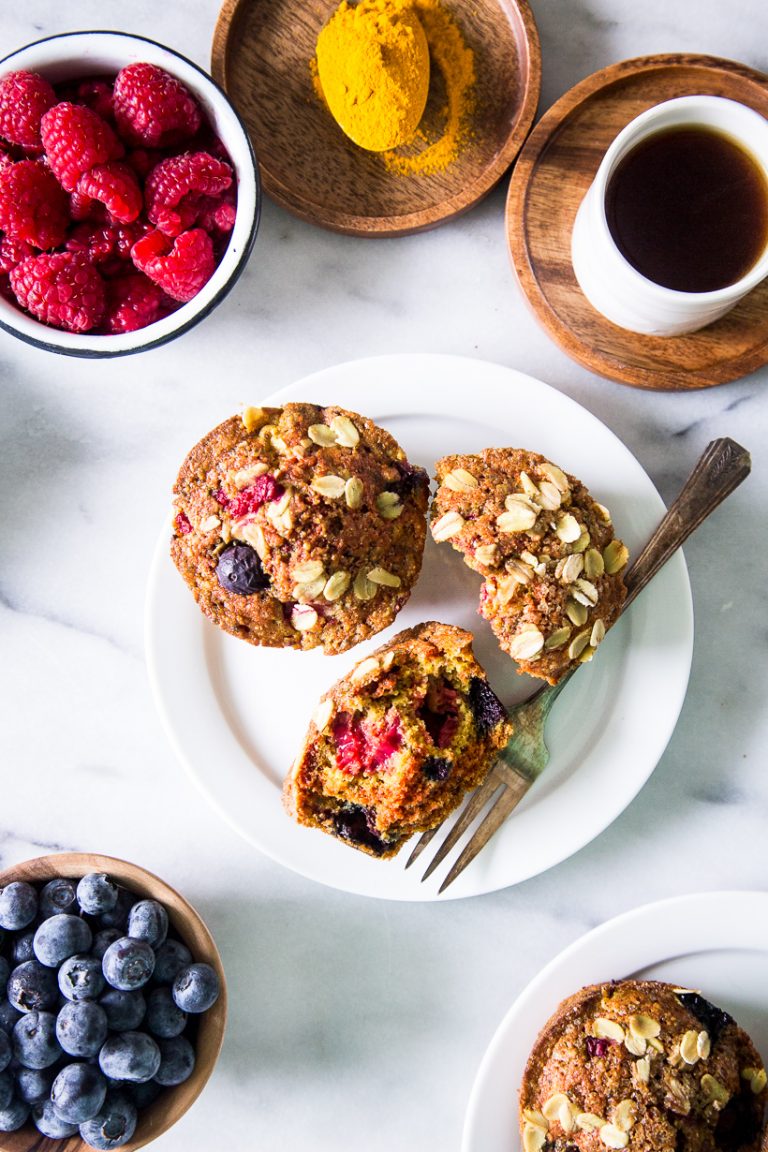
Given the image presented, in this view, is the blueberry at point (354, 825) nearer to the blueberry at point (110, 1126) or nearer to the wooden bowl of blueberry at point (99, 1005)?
the wooden bowl of blueberry at point (99, 1005)

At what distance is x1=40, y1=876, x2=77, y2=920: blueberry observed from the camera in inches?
76.6

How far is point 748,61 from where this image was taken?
2.13m

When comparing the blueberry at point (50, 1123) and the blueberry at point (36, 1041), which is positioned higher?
the blueberry at point (36, 1041)

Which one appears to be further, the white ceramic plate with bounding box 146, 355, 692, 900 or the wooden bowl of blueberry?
the white ceramic plate with bounding box 146, 355, 692, 900

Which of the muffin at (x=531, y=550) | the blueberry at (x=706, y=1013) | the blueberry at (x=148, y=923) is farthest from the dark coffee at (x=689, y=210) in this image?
the blueberry at (x=148, y=923)

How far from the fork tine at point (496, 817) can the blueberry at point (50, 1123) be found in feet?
2.84

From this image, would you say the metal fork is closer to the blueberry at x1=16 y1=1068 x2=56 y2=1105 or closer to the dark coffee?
the dark coffee

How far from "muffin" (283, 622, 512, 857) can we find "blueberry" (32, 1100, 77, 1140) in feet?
2.53

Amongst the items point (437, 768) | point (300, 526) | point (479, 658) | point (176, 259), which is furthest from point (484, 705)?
point (176, 259)

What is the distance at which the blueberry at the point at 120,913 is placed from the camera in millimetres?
1958

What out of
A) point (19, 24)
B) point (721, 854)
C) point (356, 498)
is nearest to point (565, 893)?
point (721, 854)

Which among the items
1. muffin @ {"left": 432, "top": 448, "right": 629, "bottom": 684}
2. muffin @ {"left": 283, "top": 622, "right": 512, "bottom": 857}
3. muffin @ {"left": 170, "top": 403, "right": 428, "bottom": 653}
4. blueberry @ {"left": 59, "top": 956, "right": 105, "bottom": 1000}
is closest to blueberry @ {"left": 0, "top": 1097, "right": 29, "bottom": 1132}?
blueberry @ {"left": 59, "top": 956, "right": 105, "bottom": 1000}

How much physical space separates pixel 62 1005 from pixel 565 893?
109 centimetres

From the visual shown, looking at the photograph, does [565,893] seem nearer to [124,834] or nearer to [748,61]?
[124,834]
